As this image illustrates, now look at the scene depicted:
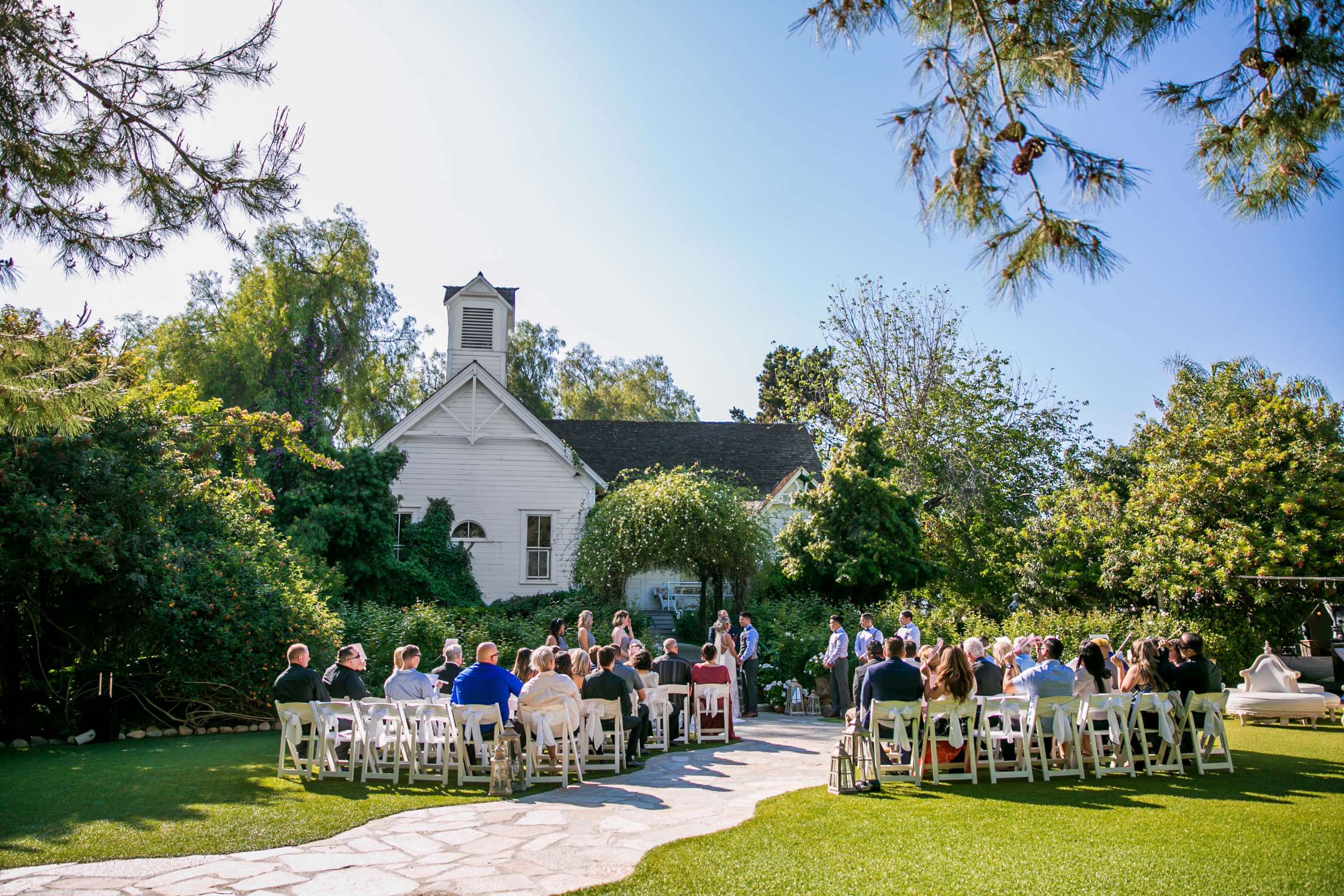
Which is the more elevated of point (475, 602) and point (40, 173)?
point (40, 173)

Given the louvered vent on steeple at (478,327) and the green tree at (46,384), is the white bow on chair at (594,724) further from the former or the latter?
the louvered vent on steeple at (478,327)

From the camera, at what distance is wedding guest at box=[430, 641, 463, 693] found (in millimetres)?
10891

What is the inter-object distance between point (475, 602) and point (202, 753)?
43.6ft

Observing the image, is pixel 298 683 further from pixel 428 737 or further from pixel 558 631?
pixel 558 631

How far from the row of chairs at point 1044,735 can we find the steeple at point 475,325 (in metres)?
20.5

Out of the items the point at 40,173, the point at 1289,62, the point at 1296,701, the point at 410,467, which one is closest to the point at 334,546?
the point at 410,467

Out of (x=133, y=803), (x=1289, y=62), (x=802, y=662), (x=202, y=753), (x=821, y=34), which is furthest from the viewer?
(x=802, y=662)

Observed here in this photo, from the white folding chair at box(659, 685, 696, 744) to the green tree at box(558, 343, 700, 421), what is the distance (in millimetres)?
36641

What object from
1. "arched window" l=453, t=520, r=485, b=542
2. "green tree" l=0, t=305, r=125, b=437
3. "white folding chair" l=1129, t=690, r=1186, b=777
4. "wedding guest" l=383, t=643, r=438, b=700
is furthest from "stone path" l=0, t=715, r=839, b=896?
"arched window" l=453, t=520, r=485, b=542

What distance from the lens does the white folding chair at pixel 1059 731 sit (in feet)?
30.1

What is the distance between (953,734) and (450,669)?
5.68 metres

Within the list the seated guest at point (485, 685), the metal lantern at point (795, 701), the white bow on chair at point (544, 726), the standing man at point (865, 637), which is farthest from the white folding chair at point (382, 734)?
the metal lantern at point (795, 701)

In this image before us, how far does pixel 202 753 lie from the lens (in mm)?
10930

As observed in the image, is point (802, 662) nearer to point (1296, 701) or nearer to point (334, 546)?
point (1296, 701)
